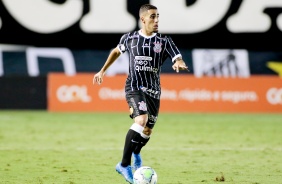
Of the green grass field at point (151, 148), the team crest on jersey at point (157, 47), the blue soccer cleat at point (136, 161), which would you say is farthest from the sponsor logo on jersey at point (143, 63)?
the green grass field at point (151, 148)

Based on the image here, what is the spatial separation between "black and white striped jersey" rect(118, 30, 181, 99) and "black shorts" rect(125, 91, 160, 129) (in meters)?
0.06

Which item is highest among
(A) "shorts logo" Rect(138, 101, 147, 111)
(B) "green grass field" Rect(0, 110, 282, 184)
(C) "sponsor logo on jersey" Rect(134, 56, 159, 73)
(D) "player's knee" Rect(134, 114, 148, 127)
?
(C) "sponsor logo on jersey" Rect(134, 56, 159, 73)

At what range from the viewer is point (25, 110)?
744 inches

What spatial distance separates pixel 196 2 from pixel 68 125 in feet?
22.2

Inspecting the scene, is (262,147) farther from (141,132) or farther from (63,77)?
(63,77)

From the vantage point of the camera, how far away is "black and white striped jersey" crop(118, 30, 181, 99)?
814cm

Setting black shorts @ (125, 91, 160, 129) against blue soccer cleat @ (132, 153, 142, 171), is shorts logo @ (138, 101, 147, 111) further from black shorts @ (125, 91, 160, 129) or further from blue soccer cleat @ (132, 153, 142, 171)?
blue soccer cleat @ (132, 153, 142, 171)

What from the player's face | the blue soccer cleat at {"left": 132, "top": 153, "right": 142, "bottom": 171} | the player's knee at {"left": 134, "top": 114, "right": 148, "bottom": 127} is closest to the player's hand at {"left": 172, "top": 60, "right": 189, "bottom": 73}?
the player's face

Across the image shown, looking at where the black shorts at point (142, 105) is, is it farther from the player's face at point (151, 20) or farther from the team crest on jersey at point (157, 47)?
the player's face at point (151, 20)

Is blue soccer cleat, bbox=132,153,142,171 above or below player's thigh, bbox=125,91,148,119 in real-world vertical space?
below

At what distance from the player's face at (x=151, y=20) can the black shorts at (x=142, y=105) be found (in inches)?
28.7

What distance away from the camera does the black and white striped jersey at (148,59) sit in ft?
26.7

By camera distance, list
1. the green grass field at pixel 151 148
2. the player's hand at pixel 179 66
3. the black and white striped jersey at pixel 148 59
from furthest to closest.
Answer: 1. the green grass field at pixel 151 148
2. the black and white striped jersey at pixel 148 59
3. the player's hand at pixel 179 66

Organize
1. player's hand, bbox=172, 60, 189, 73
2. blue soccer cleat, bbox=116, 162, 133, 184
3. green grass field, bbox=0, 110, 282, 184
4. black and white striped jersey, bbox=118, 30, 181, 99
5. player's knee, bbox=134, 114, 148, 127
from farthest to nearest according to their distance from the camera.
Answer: green grass field, bbox=0, 110, 282, 184 → black and white striped jersey, bbox=118, 30, 181, 99 → player's knee, bbox=134, 114, 148, 127 → blue soccer cleat, bbox=116, 162, 133, 184 → player's hand, bbox=172, 60, 189, 73
